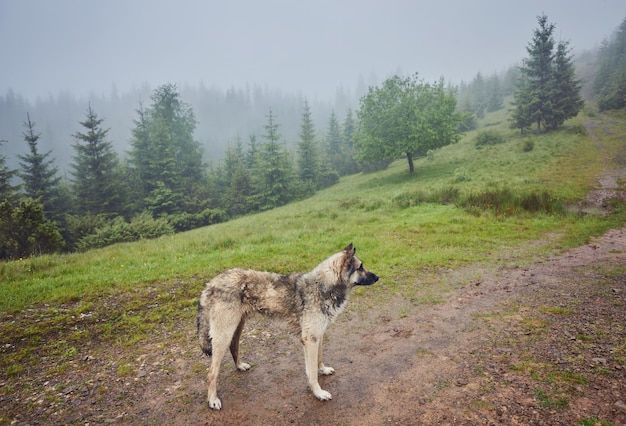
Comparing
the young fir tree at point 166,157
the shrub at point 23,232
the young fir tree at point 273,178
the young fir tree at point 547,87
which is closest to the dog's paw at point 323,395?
the shrub at point 23,232

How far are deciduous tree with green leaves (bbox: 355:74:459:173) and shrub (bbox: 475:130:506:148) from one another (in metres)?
13.0

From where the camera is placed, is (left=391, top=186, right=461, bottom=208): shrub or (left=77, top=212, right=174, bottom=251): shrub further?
(left=77, top=212, right=174, bottom=251): shrub

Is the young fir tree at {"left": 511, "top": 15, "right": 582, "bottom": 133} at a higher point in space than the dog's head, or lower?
higher

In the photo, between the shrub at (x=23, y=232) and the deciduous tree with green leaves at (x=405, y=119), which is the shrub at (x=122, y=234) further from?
the deciduous tree with green leaves at (x=405, y=119)

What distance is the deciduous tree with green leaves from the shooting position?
3378 cm

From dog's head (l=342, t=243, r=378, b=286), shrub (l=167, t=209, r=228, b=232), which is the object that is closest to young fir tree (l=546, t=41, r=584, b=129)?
shrub (l=167, t=209, r=228, b=232)

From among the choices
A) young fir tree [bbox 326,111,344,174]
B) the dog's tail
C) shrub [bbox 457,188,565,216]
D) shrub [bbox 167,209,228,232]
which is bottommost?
shrub [bbox 167,209,228,232]

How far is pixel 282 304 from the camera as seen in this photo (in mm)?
5109

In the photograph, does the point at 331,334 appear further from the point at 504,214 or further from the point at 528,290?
the point at 504,214

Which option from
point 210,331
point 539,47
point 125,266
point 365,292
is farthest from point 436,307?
point 539,47

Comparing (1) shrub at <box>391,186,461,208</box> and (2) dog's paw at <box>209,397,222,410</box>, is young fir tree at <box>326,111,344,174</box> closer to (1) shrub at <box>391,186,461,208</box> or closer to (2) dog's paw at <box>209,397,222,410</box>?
(1) shrub at <box>391,186,461,208</box>

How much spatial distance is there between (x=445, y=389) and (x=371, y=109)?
3615cm

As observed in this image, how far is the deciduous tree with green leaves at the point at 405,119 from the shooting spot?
1330 inches

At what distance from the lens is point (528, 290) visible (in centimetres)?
794
